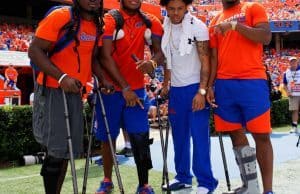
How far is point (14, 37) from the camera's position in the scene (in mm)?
22297

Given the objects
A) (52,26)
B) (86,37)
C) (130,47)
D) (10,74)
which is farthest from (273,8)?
(52,26)

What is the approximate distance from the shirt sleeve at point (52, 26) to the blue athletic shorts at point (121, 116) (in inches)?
46.6

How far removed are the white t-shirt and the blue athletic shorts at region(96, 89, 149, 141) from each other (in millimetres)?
470

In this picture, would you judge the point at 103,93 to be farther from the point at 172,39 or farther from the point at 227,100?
the point at 227,100

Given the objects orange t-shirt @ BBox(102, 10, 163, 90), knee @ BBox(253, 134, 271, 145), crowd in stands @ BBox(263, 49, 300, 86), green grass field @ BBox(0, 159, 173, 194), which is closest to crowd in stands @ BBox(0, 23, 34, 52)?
green grass field @ BBox(0, 159, 173, 194)

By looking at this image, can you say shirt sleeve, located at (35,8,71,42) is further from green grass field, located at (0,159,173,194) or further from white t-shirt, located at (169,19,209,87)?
green grass field, located at (0,159,173,194)

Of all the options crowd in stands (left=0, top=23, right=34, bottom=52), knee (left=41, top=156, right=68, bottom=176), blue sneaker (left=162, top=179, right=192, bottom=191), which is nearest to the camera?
knee (left=41, top=156, right=68, bottom=176)

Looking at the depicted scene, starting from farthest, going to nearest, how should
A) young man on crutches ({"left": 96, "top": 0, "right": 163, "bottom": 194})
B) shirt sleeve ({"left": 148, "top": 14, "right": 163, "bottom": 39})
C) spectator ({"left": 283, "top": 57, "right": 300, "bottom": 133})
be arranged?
spectator ({"left": 283, "top": 57, "right": 300, "bottom": 133}), shirt sleeve ({"left": 148, "top": 14, "right": 163, "bottom": 39}), young man on crutches ({"left": 96, "top": 0, "right": 163, "bottom": 194})

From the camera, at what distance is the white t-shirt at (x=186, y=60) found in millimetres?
4691

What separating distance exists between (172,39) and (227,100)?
89cm

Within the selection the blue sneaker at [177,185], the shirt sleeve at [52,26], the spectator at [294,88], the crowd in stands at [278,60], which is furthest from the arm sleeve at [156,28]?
the crowd in stands at [278,60]

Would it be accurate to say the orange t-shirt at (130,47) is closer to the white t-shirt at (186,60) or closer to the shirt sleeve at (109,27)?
the shirt sleeve at (109,27)

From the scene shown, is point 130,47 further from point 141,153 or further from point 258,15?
point 258,15

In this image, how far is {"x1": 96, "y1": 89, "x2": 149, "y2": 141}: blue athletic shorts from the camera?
4727mm
